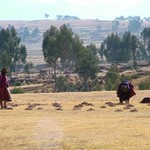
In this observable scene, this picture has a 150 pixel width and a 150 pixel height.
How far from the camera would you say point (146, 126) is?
56.5 ft

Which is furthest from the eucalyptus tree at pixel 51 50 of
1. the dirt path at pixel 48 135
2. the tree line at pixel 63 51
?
the dirt path at pixel 48 135

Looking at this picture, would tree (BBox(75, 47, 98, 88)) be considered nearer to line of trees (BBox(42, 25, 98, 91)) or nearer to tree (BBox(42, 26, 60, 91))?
line of trees (BBox(42, 25, 98, 91))

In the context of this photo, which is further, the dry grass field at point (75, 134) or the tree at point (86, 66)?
the tree at point (86, 66)

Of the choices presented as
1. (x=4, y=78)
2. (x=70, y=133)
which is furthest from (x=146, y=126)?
(x=4, y=78)

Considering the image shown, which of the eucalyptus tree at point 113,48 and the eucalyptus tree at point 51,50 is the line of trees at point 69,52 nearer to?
the eucalyptus tree at point 51,50

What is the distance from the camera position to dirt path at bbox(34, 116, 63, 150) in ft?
46.4

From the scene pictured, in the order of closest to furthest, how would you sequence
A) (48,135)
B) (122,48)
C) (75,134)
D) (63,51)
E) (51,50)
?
1. (48,135)
2. (75,134)
3. (51,50)
4. (63,51)
5. (122,48)

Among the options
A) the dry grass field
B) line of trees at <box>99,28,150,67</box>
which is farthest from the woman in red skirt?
line of trees at <box>99,28,150,67</box>

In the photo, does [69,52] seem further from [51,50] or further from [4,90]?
[4,90]

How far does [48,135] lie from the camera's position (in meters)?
15.7

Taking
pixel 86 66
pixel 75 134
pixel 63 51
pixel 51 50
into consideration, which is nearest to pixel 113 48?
pixel 63 51

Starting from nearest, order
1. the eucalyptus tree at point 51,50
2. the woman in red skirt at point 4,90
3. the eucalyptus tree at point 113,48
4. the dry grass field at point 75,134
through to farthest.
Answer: the dry grass field at point 75,134 → the woman in red skirt at point 4,90 → the eucalyptus tree at point 51,50 → the eucalyptus tree at point 113,48

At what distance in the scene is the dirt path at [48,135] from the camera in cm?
1413

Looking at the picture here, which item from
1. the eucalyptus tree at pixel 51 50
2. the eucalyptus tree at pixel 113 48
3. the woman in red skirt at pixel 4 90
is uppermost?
the woman in red skirt at pixel 4 90
